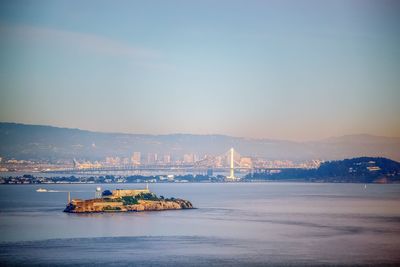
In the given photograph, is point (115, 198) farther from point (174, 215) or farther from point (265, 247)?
point (265, 247)

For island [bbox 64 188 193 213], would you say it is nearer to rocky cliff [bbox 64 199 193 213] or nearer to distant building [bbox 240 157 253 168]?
rocky cliff [bbox 64 199 193 213]

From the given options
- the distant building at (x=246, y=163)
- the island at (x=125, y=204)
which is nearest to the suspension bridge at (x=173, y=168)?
the distant building at (x=246, y=163)

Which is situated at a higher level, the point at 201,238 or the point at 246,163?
the point at 246,163

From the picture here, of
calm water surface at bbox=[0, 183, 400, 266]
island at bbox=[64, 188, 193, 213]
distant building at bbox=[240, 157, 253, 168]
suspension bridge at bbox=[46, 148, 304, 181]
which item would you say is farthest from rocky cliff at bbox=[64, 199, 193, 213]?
distant building at bbox=[240, 157, 253, 168]

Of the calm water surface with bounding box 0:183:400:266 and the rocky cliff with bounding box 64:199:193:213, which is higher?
the rocky cliff with bounding box 64:199:193:213

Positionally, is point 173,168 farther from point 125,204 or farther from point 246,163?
point 125,204

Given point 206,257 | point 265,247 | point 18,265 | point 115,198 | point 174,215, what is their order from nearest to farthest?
point 18,265 < point 206,257 < point 265,247 < point 174,215 < point 115,198

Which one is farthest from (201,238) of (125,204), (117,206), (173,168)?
(173,168)

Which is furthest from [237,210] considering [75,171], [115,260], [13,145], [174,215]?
[13,145]
